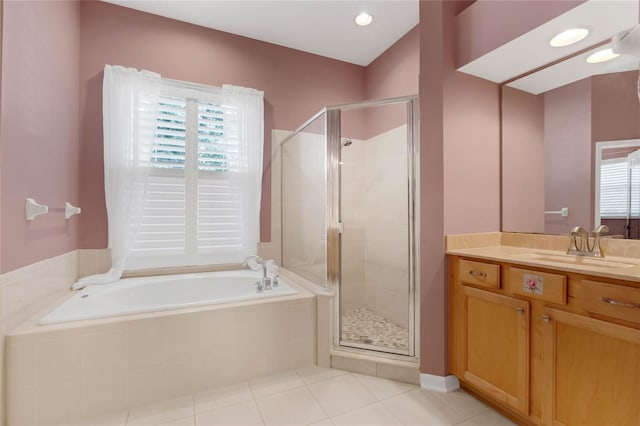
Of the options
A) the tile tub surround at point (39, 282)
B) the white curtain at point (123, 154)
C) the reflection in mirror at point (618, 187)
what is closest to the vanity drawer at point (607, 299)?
the reflection in mirror at point (618, 187)

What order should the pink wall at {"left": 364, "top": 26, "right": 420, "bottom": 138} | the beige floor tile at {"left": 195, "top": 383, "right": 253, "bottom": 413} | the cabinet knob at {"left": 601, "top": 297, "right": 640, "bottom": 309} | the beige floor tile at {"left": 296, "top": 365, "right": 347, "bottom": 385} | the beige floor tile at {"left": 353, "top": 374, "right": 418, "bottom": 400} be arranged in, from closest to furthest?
the cabinet knob at {"left": 601, "top": 297, "right": 640, "bottom": 309} < the beige floor tile at {"left": 195, "top": 383, "right": 253, "bottom": 413} < the beige floor tile at {"left": 353, "top": 374, "right": 418, "bottom": 400} < the beige floor tile at {"left": 296, "top": 365, "right": 347, "bottom": 385} < the pink wall at {"left": 364, "top": 26, "right": 420, "bottom": 138}

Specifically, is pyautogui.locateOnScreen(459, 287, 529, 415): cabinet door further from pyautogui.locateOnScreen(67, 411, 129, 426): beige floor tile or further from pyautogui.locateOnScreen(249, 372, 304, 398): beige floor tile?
pyautogui.locateOnScreen(67, 411, 129, 426): beige floor tile

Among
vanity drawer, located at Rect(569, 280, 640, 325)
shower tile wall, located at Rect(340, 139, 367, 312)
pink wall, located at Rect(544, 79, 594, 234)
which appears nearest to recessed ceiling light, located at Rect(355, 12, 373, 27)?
shower tile wall, located at Rect(340, 139, 367, 312)

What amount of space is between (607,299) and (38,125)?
10.1ft

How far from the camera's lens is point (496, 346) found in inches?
60.2

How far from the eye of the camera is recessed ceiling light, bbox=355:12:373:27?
2433 mm

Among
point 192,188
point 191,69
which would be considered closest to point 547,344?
point 192,188

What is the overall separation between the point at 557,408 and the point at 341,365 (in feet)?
3.86

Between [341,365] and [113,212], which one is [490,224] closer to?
[341,365]

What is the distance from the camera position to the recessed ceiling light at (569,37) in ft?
4.93

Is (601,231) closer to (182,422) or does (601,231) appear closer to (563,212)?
(563,212)

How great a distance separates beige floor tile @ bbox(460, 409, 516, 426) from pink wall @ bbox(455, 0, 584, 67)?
2052 millimetres

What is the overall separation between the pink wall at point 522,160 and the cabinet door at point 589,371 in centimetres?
84

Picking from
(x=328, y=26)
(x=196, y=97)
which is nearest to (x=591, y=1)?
(x=328, y=26)
